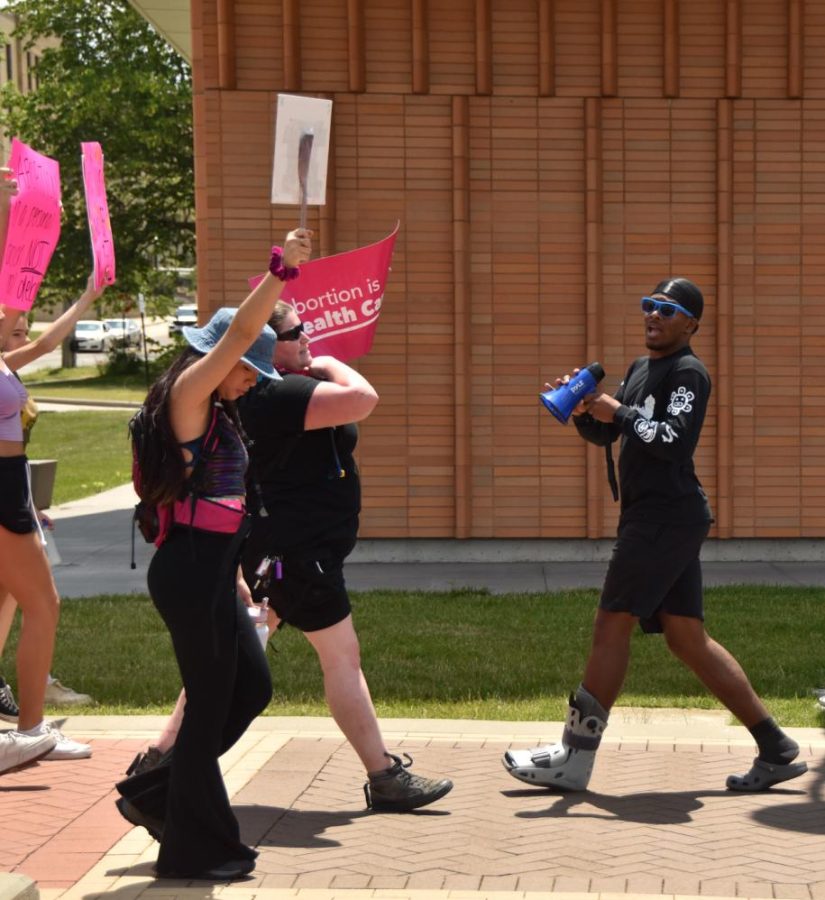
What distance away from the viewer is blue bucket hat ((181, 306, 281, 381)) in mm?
5277

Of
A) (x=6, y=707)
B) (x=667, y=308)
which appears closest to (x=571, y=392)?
(x=667, y=308)

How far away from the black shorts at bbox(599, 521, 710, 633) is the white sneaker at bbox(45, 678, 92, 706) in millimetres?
2906

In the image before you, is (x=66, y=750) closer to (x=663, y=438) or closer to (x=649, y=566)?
(x=649, y=566)

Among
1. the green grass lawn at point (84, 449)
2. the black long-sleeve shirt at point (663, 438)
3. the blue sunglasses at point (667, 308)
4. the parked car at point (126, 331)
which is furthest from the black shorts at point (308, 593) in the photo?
the parked car at point (126, 331)

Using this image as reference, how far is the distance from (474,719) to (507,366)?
5.33m

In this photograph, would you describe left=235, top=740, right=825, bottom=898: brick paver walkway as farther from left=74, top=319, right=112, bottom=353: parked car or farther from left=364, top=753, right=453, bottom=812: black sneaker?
left=74, top=319, right=112, bottom=353: parked car

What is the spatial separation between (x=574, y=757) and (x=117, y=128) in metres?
40.8

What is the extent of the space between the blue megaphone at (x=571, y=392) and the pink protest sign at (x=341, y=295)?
2268 mm

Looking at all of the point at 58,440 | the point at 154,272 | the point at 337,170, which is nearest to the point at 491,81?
the point at 337,170

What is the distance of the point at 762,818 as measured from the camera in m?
6.05

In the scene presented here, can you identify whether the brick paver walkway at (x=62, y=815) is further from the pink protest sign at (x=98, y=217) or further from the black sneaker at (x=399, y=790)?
the pink protest sign at (x=98, y=217)

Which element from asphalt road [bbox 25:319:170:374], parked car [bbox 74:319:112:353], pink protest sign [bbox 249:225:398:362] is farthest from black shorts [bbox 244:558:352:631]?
parked car [bbox 74:319:112:353]

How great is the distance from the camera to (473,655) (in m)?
9.16

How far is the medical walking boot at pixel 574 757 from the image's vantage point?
638 cm
